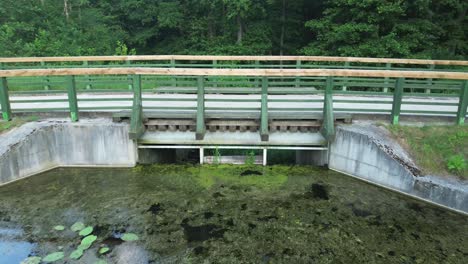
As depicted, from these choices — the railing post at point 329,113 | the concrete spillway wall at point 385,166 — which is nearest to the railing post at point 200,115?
the railing post at point 329,113

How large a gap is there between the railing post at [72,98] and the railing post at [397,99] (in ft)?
21.3

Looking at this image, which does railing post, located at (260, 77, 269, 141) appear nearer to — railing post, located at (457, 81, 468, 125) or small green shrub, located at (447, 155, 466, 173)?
small green shrub, located at (447, 155, 466, 173)

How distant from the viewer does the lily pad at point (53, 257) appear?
4.73 meters

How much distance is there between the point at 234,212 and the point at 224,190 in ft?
2.78

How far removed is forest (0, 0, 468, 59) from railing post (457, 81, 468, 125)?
27.7ft

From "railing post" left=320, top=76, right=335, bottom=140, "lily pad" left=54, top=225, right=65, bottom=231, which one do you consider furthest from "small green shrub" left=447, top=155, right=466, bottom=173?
"lily pad" left=54, top=225, right=65, bottom=231

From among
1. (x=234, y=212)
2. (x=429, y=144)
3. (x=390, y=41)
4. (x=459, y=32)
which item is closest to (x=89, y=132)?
(x=234, y=212)

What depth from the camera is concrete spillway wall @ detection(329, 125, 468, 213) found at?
6105 millimetres

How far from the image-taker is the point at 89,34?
2222 centimetres

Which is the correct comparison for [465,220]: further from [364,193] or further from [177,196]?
[177,196]

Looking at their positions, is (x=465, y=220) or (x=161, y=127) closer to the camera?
(x=465, y=220)

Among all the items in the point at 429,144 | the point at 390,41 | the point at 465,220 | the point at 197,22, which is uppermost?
the point at 197,22

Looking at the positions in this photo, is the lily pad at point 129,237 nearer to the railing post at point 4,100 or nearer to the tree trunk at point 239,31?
the railing post at point 4,100

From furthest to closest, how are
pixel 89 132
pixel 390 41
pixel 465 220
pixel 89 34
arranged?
pixel 89 34 < pixel 390 41 < pixel 89 132 < pixel 465 220
